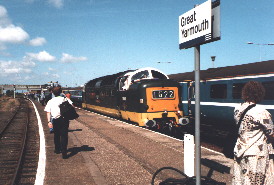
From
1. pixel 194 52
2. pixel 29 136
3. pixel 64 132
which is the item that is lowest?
pixel 29 136

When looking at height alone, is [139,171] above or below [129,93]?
below

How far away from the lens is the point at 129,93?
1424 centimetres

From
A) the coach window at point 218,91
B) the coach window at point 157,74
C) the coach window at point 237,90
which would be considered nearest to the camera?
the coach window at point 237,90

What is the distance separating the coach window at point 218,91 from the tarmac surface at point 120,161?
5156mm

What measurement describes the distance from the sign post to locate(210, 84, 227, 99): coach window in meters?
11.4

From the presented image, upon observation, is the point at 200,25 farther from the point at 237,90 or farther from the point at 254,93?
the point at 237,90

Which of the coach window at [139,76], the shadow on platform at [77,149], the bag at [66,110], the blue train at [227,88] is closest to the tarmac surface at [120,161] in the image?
the shadow on platform at [77,149]

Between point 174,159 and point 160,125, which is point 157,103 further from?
point 174,159

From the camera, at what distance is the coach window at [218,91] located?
1459 centimetres

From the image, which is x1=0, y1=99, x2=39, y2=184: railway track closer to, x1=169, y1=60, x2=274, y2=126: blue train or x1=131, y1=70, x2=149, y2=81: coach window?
x1=131, y1=70, x2=149, y2=81: coach window

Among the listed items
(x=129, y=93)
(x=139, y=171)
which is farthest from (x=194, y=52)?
(x=129, y=93)

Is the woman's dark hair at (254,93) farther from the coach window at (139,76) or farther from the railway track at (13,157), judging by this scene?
the coach window at (139,76)

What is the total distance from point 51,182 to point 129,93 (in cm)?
880

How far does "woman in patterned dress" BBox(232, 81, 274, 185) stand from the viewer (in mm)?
3355
